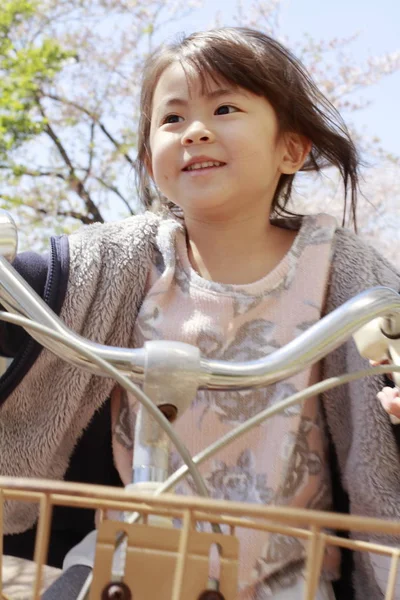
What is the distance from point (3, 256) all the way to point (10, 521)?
2.27ft

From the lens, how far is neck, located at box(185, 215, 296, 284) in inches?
57.1

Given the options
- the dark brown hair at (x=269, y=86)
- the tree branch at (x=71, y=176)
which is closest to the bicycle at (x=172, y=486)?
the dark brown hair at (x=269, y=86)

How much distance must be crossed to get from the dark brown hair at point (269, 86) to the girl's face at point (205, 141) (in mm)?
33

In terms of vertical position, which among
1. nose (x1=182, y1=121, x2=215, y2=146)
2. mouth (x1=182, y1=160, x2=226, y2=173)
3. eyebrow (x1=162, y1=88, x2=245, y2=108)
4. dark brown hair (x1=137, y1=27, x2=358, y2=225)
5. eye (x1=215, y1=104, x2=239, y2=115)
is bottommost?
mouth (x1=182, y1=160, x2=226, y2=173)

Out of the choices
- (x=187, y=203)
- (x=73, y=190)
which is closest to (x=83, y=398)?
(x=187, y=203)

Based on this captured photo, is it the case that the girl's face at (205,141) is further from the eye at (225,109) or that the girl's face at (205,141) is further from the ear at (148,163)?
the ear at (148,163)

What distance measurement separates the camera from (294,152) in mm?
1558

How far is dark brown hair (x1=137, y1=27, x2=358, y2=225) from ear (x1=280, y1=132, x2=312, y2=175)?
0.6 inches

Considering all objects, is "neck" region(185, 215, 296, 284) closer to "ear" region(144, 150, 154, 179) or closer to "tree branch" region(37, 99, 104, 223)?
"ear" region(144, 150, 154, 179)

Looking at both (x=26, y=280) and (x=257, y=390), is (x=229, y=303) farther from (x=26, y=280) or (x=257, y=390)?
(x=26, y=280)

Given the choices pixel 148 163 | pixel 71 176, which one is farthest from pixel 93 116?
pixel 148 163

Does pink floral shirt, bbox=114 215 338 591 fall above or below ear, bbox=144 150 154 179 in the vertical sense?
below

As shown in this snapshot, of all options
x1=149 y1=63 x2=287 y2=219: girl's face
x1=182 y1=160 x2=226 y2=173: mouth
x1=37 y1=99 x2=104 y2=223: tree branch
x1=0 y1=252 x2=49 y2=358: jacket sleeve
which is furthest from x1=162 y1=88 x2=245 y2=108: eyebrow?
x1=37 y1=99 x2=104 y2=223: tree branch

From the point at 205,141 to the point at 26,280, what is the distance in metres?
0.38
